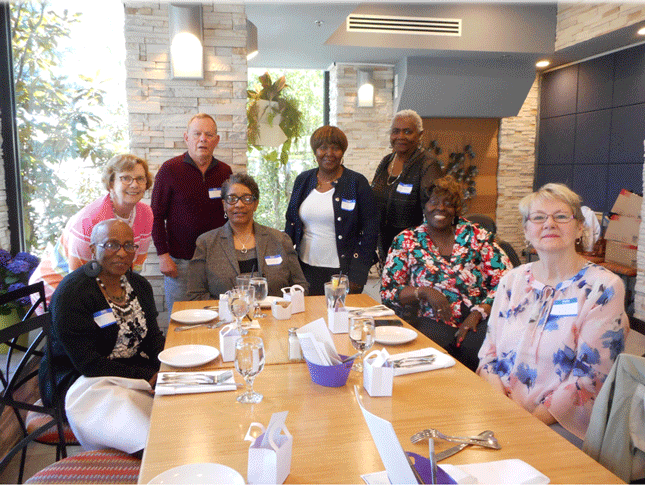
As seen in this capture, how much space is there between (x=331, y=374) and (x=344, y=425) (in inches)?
9.9

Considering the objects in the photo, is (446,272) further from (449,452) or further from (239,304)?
(449,452)

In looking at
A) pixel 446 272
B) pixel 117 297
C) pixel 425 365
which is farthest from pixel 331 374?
pixel 446 272

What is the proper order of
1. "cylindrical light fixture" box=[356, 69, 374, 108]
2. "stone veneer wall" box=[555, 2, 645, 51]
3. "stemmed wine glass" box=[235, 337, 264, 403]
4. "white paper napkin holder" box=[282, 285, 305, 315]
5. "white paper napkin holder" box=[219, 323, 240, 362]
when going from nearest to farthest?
"stemmed wine glass" box=[235, 337, 264, 403] → "white paper napkin holder" box=[219, 323, 240, 362] → "white paper napkin holder" box=[282, 285, 305, 315] → "stone veneer wall" box=[555, 2, 645, 51] → "cylindrical light fixture" box=[356, 69, 374, 108]

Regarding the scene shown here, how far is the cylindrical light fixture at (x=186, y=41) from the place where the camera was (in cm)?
358

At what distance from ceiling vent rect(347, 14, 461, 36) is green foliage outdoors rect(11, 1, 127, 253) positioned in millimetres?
3130

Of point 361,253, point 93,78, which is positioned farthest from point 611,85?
point 93,78

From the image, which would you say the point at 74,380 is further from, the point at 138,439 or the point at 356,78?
the point at 356,78

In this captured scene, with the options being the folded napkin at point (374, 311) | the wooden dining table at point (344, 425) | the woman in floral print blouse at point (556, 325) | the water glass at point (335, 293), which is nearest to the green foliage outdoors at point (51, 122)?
the folded napkin at point (374, 311)

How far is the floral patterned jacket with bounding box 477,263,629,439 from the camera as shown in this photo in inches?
67.6

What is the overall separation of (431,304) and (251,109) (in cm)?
424

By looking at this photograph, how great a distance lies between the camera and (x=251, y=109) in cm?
622

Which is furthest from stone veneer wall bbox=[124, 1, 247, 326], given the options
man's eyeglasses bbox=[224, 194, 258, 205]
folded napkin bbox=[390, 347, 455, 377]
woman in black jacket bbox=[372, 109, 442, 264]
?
folded napkin bbox=[390, 347, 455, 377]

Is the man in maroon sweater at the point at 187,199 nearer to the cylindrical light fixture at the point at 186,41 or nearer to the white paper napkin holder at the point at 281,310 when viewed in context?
the cylindrical light fixture at the point at 186,41

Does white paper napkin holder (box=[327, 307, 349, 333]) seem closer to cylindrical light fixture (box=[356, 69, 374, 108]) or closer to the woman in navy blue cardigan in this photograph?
the woman in navy blue cardigan
